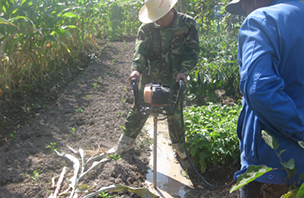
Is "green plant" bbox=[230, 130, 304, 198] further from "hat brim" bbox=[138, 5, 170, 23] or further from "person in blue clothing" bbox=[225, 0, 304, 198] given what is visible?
"hat brim" bbox=[138, 5, 170, 23]

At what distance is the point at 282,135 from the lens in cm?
110

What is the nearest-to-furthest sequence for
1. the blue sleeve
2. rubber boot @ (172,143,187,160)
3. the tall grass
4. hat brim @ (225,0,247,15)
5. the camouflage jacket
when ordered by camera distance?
the blue sleeve → hat brim @ (225,0,247,15) → the camouflage jacket → rubber boot @ (172,143,187,160) → the tall grass

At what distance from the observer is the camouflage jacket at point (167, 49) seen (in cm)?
260

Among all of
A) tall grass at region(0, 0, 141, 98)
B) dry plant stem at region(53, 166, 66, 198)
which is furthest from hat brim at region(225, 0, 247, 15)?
tall grass at region(0, 0, 141, 98)

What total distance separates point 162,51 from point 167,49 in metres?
0.06

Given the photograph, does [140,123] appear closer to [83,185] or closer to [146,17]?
[83,185]

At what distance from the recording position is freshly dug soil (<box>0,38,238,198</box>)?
233cm

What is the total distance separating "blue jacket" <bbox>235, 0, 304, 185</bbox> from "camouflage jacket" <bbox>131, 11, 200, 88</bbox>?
4.69 feet

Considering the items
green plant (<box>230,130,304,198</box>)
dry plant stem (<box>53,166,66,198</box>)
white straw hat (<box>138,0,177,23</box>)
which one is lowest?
dry plant stem (<box>53,166,66,198</box>)

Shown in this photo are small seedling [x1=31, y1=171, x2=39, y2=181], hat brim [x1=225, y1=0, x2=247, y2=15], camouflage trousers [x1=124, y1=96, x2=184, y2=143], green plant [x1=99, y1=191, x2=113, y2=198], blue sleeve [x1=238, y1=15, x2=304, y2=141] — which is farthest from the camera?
camouflage trousers [x1=124, y1=96, x2=184, y2=143]

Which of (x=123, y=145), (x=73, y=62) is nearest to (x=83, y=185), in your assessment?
(x=123, y=145)

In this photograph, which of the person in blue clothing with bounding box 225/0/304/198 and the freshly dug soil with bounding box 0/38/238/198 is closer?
the person in blue clothing with bounding box 225/0/304/198

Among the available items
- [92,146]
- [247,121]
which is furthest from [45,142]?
[247,121]

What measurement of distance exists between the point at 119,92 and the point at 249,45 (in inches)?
148
